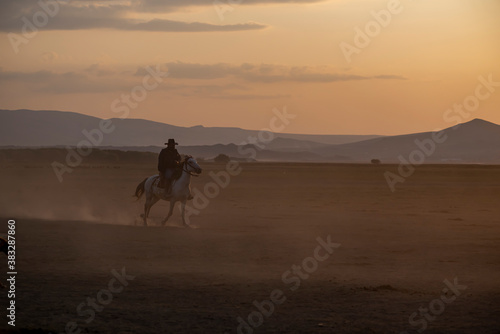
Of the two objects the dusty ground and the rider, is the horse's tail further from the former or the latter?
the rider

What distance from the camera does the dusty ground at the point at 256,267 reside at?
1050 centimetres

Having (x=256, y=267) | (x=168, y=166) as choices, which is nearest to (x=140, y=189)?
(x=168, y=166)

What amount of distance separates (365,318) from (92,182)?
37.6 m

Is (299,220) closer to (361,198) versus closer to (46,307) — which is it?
(361,198)

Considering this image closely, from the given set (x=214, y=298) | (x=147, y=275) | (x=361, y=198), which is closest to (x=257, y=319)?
(x=214, y=298)
